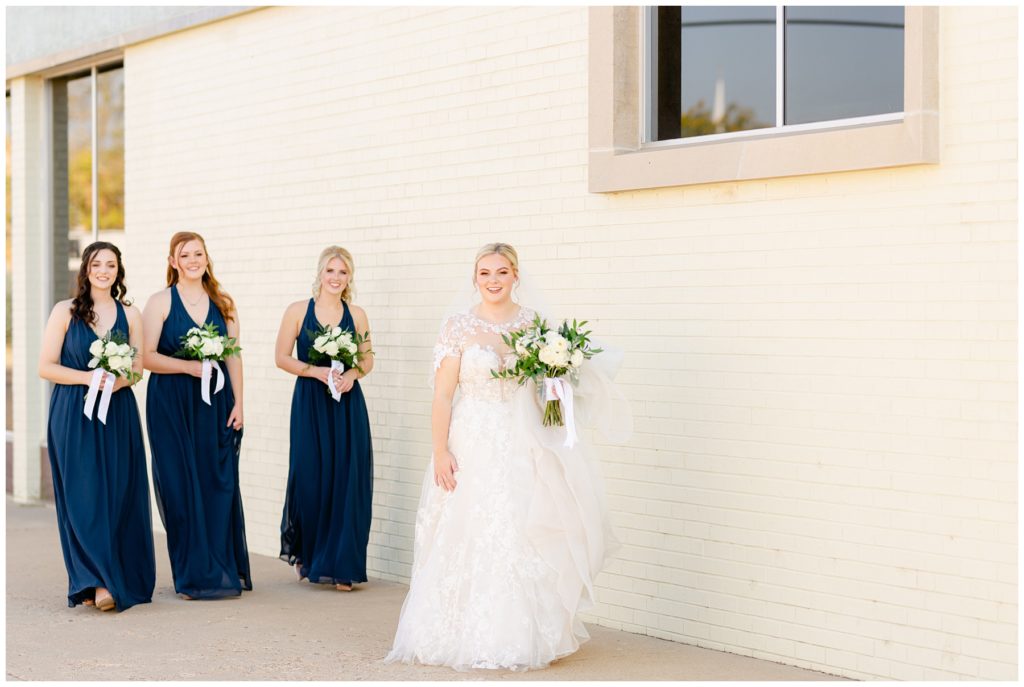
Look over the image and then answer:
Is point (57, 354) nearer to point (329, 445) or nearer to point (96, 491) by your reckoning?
point (96, 491)

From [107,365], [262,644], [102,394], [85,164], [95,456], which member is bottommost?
[262,644]

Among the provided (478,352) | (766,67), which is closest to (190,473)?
(478,352)

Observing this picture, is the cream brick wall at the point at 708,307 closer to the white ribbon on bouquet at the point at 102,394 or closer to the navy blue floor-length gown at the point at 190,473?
the navy blue floor-length gown at the point at 190,473

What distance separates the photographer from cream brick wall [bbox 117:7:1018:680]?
19.7ft

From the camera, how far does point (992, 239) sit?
5914 millimetres

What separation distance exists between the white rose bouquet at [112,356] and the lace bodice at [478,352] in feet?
7.14

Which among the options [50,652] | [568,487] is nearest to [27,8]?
[50,652]

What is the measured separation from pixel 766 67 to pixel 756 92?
0.14m

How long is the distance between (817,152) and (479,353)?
1.84 metres

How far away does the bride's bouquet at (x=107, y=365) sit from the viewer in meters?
7.98

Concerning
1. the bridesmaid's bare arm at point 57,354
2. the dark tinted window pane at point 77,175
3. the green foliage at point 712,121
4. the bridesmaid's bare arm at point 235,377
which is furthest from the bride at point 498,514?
the dark tinted window pane at point 77,175

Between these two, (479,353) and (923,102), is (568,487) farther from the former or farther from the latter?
(923,102)

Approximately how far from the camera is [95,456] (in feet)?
26.7

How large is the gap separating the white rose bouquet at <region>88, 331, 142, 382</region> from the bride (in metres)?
2.19
